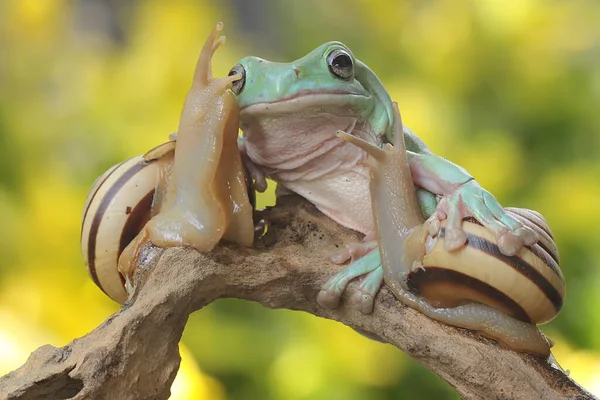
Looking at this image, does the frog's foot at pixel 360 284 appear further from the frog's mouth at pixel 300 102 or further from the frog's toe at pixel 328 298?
the frog's mouth at pixel 300 102

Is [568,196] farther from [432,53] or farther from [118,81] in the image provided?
[118,81]

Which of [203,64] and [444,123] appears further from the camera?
[444,123]

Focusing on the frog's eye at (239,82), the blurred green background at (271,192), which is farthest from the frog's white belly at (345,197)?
the blurred green background at (271,192)

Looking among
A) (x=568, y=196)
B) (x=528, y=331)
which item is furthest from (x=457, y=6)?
(x=528, y=331)

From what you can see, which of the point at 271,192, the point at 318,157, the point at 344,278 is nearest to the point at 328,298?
the point at 344,278

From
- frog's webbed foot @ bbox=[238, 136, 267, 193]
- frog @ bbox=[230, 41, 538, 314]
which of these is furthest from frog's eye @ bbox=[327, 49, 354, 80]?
frog's webbed foot @ bbox=[238, 136, 267, 193]

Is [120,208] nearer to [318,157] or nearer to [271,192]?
[318,157]

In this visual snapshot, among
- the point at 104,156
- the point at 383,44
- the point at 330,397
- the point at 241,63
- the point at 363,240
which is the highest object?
the point at 383,44
